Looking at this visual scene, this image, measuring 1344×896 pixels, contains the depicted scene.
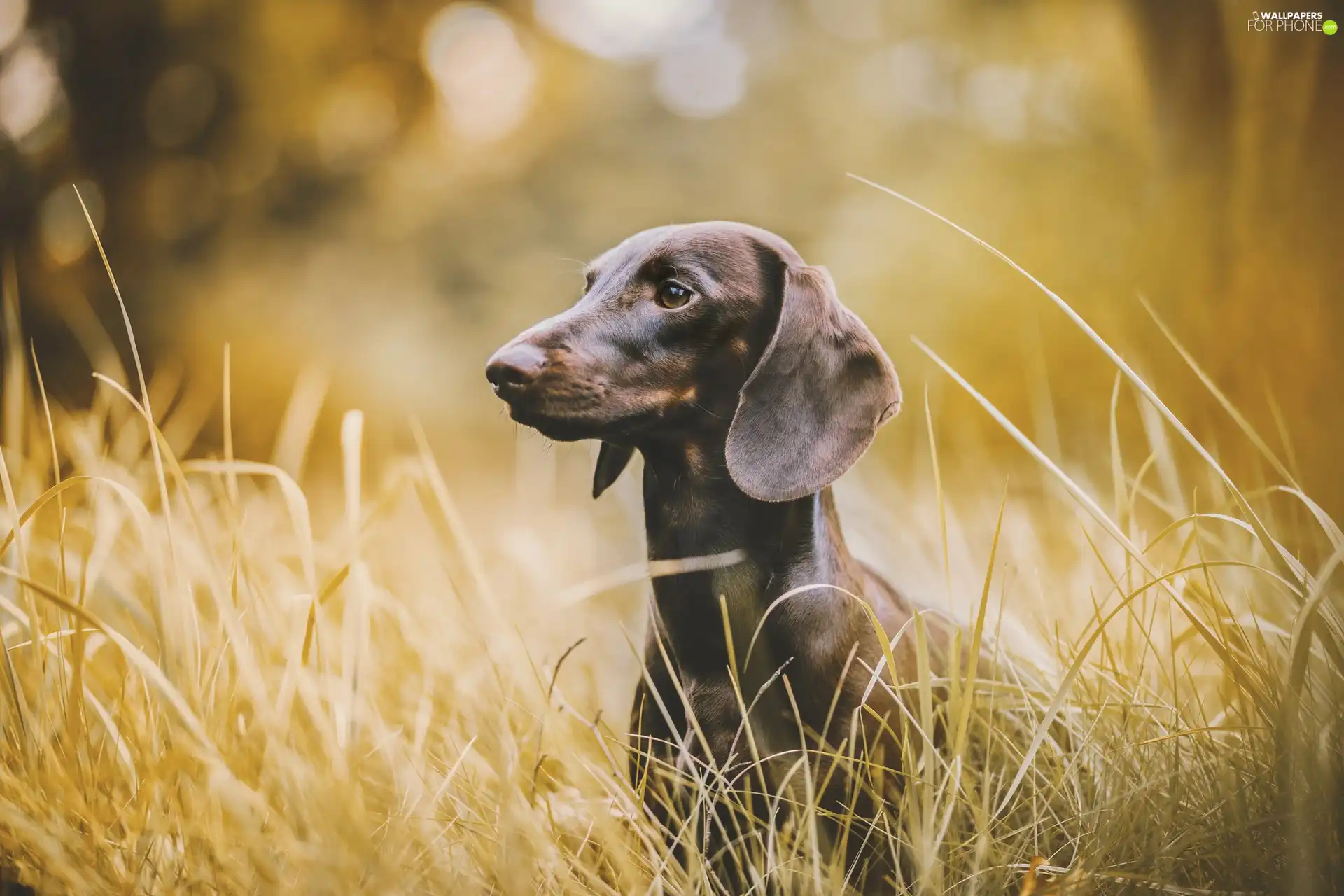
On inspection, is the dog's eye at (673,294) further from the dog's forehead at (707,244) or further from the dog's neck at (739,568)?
the dog's neck at (739,568)

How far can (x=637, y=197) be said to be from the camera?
195 inches

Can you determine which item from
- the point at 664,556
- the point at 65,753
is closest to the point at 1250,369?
the point at 664,556

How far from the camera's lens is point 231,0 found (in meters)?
3.53

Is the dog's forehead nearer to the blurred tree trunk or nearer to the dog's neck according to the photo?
the dog's neck

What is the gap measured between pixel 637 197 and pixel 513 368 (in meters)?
3.78

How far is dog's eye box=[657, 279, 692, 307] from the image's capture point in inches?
64.7

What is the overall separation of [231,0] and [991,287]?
348 cm

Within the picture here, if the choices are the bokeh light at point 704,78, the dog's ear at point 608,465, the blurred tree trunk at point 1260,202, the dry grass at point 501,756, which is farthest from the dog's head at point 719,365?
the bokeh light at point 704,78

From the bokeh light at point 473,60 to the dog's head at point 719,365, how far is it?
2.82 meters

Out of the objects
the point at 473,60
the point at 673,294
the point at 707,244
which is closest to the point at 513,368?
the point at 673,294

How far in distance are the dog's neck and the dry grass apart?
7.9 inches

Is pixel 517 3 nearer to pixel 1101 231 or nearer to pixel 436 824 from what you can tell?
pixel 1101 231

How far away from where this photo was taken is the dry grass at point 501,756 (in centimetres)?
113

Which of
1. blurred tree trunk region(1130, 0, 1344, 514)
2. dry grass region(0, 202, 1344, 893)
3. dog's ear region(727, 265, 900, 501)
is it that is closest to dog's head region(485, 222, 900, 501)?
dog's ear region(727, 265, 900, 501)
